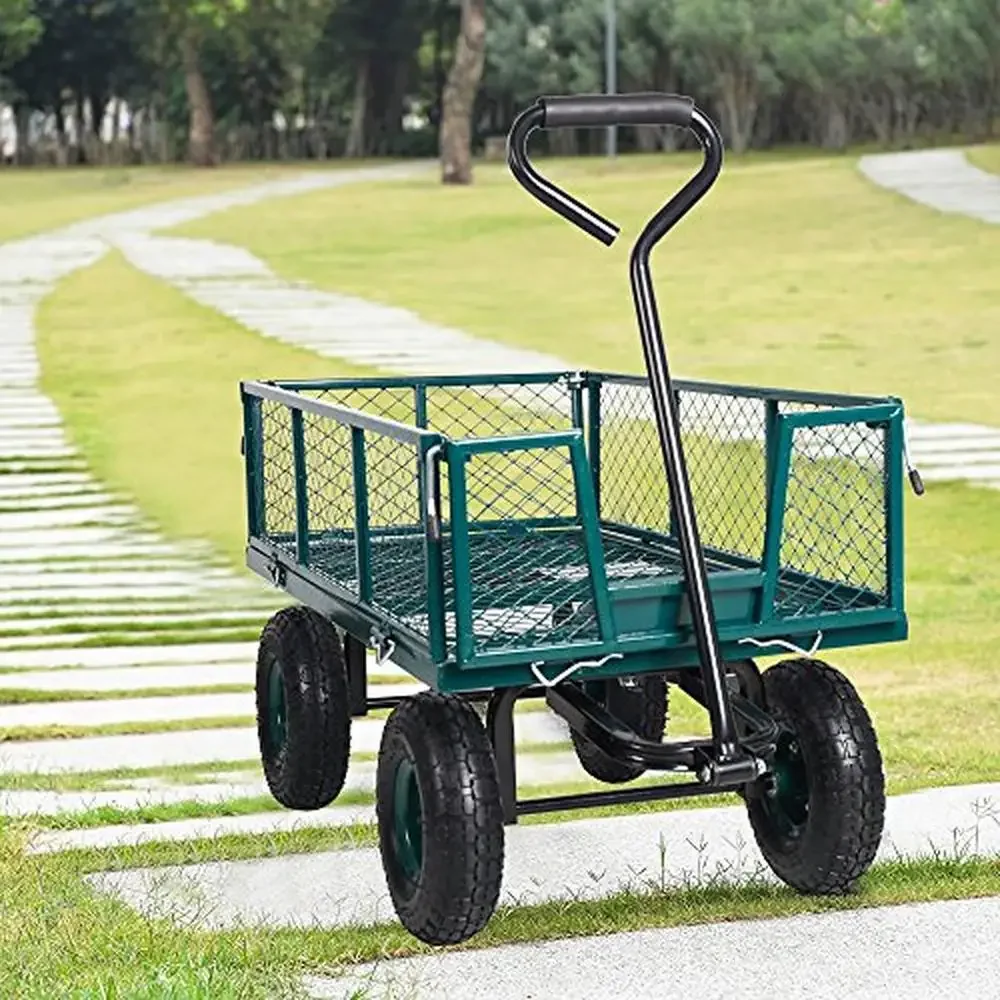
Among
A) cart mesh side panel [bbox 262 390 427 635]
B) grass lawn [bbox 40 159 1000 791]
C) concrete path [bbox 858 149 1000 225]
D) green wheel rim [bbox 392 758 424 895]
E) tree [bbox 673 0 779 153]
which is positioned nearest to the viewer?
Answer: green wheel rim [bbox 392 758 424 895]

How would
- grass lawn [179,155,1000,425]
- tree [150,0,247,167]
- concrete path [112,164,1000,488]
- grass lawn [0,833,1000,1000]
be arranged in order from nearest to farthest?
grass lawn [0,833,1000,1000] → concrete path [112,164,1000,488] → grass lawn [179,155,1000,425] → tree [150,0,247,167]

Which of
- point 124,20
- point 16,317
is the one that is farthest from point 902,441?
point 124,20

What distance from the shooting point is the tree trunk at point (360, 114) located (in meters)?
50.6

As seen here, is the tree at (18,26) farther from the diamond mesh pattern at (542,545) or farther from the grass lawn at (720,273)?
the diamond mesh pattern at (542,545)

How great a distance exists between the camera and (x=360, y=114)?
50938mm

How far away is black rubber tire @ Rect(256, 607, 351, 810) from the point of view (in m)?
4.90

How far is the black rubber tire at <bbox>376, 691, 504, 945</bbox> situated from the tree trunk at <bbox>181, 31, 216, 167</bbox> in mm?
43383

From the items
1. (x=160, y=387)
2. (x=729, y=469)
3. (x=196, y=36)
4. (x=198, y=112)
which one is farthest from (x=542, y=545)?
(x=198, y=112)

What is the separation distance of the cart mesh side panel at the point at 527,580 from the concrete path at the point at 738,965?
0.56 metres

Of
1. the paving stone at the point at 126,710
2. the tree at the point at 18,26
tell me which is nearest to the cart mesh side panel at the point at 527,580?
the paving stone at the point at 126,710

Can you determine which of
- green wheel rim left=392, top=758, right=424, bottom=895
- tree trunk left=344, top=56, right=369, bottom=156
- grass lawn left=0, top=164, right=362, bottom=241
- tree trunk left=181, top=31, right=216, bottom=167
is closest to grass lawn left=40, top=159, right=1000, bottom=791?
green wheel rim left=392, top=758, right=424, bottom=895

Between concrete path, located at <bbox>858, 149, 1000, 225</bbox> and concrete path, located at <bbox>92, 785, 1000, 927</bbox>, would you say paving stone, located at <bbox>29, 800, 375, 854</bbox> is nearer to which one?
concrete path, located at <bbox>92, 785, 1000, 927</bbox>

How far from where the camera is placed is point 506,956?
12.4 ft

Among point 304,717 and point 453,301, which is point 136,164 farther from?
point 304,717
